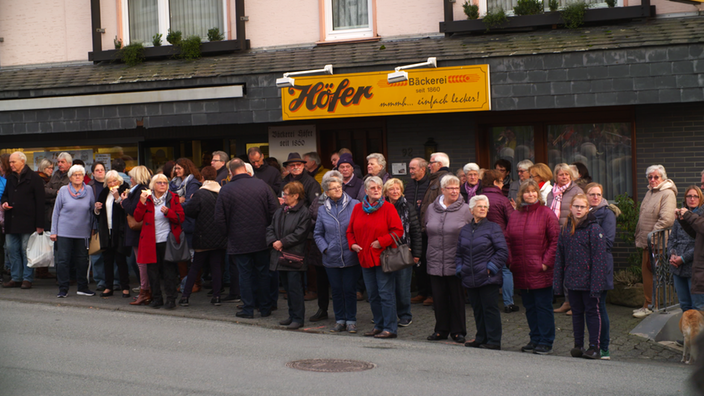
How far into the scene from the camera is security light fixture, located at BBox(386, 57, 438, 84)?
11703 millimetres

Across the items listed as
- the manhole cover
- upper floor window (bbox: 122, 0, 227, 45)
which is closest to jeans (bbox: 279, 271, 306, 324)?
the manhole cover

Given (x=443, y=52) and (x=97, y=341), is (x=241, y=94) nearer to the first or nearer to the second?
(x=443, y=52)

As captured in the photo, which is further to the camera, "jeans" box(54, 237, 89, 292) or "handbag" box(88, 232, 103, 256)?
"handbag" box(88, 232, 103, 256)

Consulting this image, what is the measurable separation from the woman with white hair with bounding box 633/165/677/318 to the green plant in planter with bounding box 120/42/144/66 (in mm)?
9416

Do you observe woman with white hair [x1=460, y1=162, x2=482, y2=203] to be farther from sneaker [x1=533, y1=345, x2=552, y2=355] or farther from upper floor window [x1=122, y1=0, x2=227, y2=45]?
upper floor window [x1=122, y1=0, x2=227, y2=45]

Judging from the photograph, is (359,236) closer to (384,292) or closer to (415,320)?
(384,292)

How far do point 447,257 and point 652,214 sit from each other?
308cm

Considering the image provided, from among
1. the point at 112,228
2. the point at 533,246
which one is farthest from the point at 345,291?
the point at 112,228

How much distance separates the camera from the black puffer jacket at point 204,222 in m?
10.5

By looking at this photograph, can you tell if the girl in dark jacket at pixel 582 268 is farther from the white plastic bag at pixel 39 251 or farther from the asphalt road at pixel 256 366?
the white plastic bag at pixel 39 251

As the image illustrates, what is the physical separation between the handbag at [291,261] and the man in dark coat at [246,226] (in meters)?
0.55

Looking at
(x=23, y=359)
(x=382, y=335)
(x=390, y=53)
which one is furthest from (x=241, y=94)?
(x=23, y=359)

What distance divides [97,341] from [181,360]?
4.52ft

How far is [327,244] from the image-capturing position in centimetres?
917
